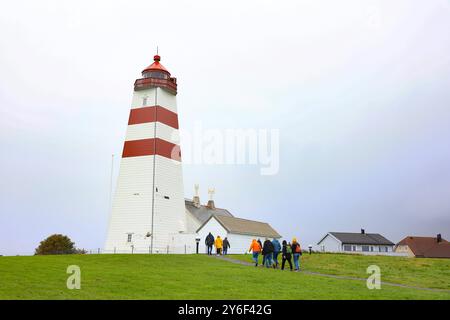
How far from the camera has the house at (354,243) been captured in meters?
75.6

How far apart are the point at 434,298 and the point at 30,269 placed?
1645 centimetres

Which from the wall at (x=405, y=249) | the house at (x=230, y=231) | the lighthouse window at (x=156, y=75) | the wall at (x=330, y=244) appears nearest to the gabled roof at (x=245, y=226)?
the house at (x=230, y=231)

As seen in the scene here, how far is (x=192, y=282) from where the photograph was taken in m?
17.5

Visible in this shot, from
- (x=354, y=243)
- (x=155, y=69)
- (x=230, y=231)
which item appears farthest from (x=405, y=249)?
(x=155, y=69)

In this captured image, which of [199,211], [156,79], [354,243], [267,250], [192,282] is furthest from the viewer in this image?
[354,243]

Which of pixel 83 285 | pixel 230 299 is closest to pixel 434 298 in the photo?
pixel 230 299

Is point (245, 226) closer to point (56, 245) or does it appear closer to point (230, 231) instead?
point (230, 231)

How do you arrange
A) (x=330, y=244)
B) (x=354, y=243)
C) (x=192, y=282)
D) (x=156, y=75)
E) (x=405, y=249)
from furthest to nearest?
(x=405, y=249) → (x=330, y=244) → (x=354, y=243) → (x=156, y=75) → (x=192, y=282)

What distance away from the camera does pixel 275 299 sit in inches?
543

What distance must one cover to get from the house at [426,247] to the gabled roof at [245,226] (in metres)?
31.8

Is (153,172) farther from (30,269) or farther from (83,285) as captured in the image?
(83,285)

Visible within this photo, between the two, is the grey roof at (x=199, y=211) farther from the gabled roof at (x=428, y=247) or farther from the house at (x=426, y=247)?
the gabled roof at (x=428, y=247)

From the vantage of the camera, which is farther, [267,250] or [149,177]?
[149,177]

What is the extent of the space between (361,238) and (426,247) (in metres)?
12.1
